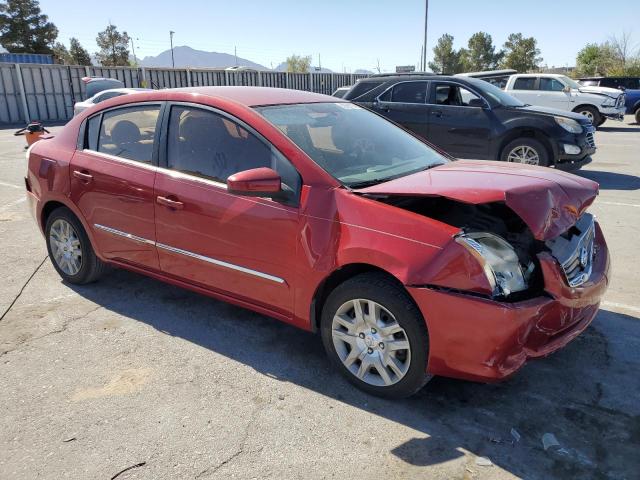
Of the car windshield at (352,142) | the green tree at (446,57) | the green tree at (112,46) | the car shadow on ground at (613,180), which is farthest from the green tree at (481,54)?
the car windshield at (352,142)

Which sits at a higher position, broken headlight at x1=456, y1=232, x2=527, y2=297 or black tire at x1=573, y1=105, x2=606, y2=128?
broken headlight at x1=456, y1=232, x2=527, y2=297

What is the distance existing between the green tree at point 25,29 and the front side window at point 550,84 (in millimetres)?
45033

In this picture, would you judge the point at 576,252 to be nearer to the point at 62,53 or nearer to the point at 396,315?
the point at 396,315

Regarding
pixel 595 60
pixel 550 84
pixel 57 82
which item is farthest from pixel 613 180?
pixel 595 60

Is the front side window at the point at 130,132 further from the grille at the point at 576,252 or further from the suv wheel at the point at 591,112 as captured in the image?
the suv wheel at the point at 591,112

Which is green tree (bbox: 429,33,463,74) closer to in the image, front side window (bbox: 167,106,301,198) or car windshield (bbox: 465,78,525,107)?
car windshield (bbox: 465,78,525,107)

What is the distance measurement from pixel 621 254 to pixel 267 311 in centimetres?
391

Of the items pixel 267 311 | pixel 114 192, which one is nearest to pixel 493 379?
pixel 267 311

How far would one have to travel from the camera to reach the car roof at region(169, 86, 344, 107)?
3693mm

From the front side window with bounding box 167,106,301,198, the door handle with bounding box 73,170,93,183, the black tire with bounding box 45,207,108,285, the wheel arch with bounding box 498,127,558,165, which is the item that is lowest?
the black tire with bounding box 45,207,108,285

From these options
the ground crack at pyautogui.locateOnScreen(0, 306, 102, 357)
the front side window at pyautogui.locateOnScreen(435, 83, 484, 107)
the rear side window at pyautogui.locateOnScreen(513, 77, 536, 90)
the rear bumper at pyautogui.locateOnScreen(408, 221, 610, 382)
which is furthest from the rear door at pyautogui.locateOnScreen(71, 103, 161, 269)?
the rear side window at pyautogui.locateOnScreen(513, 77, 536, 90)

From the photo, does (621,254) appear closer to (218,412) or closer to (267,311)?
(267,311)

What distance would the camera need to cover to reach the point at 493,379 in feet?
8.82

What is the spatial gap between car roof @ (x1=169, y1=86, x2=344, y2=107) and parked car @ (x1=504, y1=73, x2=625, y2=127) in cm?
1459
